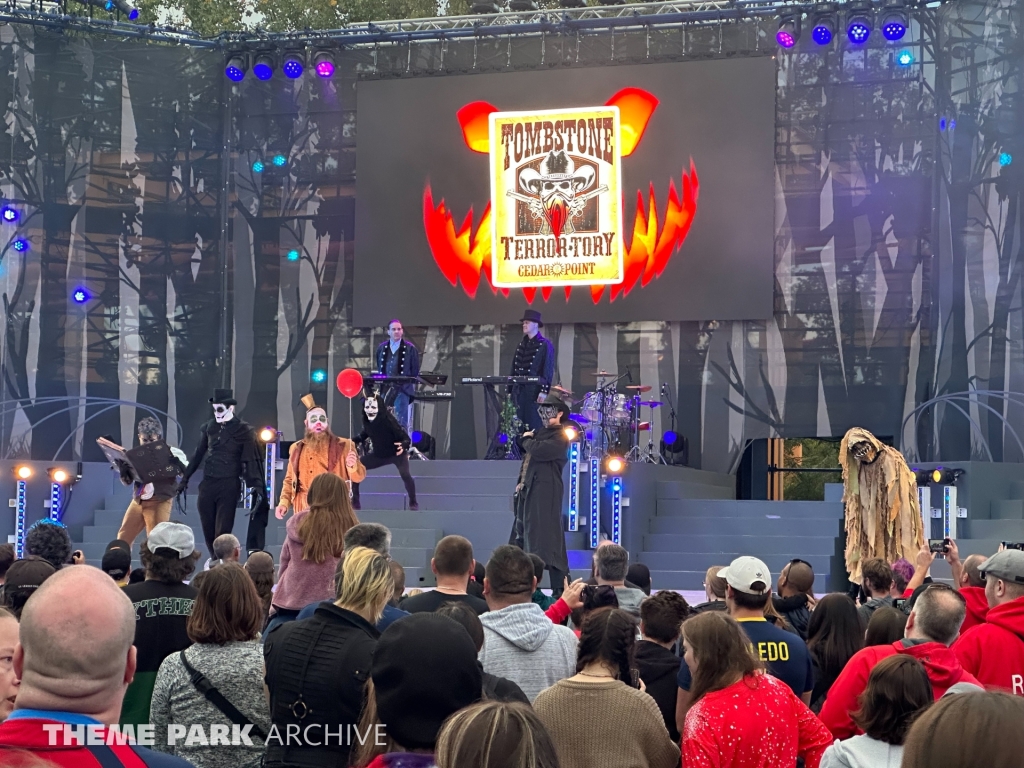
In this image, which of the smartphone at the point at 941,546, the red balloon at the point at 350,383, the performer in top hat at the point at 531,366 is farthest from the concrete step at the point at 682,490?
the smartphone at the point at 941,546

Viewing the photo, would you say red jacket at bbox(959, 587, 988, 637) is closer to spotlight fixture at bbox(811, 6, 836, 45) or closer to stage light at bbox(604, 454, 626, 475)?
stage light at bbox(604, 454, 626, 475)

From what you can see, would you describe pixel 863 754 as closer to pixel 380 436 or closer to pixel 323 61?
pixel 380 436

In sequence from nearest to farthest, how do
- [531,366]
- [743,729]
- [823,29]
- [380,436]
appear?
[743,729], [380,436], [531,366], [823,29]

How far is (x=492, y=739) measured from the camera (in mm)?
1866

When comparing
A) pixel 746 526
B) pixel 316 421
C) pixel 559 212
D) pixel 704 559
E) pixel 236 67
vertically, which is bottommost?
pixel 704 559

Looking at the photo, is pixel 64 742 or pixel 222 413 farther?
pixel 222 413

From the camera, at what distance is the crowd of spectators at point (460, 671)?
6.14ft

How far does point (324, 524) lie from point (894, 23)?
39.7ft

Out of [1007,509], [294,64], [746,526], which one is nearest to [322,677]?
[746,526]

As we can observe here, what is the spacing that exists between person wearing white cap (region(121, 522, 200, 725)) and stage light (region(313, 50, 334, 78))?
13.6m

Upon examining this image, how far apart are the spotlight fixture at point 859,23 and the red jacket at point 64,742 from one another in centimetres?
1487

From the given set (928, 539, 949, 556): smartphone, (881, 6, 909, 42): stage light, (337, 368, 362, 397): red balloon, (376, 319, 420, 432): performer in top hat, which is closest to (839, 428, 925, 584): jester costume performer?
(928, 539, 949, 556): smartphone

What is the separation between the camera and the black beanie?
2.36m

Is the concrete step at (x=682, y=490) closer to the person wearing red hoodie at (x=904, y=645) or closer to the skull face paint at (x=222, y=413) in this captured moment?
the skull face paint at (x=222, y=413)
